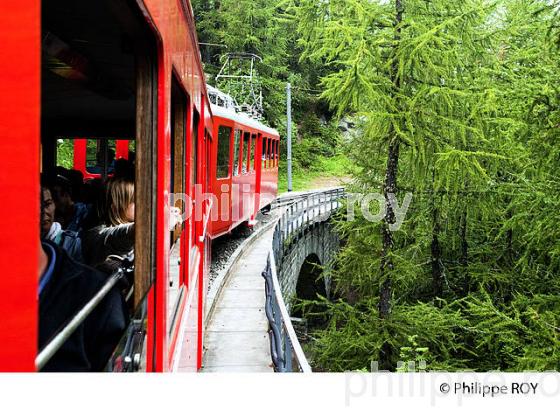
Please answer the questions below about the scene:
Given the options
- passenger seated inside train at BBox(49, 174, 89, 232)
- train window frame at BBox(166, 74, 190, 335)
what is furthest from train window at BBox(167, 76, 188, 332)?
passenger seated inside train at BBox(49, 174, 89, 232)

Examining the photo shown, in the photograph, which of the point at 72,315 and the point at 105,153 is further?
the point at 105,153

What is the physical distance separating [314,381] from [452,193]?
906 centimetres

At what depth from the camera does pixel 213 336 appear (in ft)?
29.3

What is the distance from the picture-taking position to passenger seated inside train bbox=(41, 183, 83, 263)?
248cm

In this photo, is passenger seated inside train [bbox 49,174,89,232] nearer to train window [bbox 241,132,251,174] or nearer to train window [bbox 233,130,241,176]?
train window [bbox 233,130,241,176]

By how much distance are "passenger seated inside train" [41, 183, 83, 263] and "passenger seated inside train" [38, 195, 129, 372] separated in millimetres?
619

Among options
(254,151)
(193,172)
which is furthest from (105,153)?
(254,151)

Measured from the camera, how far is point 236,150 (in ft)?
49.6

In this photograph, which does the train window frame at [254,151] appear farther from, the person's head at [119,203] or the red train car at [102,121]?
the person's head at [119,203]

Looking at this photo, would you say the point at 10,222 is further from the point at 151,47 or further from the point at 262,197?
the point at 262,197

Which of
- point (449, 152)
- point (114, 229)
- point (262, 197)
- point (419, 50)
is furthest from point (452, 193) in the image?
point (262, 197)

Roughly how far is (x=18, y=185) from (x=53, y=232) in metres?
1.77

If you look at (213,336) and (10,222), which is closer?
(10,222)

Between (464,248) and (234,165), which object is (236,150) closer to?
(234,165)
